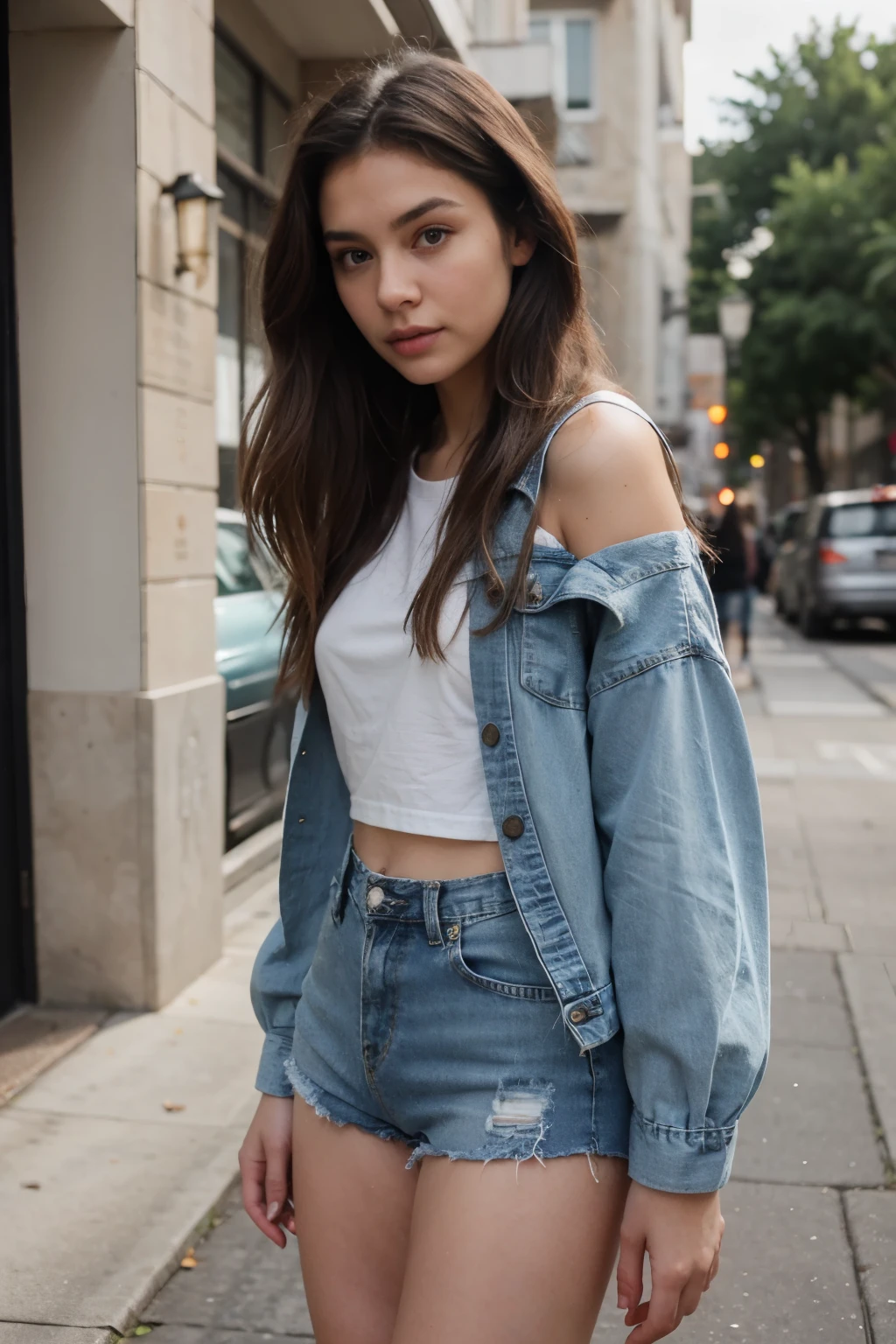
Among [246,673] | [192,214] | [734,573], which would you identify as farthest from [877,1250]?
[734,573]

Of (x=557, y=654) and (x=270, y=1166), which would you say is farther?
(x=270, y=1166)

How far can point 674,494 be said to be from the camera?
156 centimetres

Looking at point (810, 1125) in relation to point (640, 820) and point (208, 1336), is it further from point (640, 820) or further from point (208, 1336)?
point (640, 820)

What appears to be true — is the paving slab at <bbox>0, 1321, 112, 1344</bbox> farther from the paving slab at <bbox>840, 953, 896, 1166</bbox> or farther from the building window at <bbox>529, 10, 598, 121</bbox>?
the building window at <bbox>529, 10, 598, 121</bbox>

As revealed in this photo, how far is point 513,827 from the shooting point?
1.51m

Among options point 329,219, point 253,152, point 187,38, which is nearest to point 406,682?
point 329,219

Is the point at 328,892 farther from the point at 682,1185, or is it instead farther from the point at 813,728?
A: the point at 813,728

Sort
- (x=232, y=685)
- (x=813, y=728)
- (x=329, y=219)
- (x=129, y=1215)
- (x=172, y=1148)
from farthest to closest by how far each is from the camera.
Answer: (x=813, y=728), (x=232, y=685), (x=172, y=1148), (x=129, y=1215), (x=329, y=219)

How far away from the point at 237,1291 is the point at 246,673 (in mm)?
3509

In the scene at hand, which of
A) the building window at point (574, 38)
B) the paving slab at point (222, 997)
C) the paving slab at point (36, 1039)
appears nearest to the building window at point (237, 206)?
the paving slab at point (222, 997)

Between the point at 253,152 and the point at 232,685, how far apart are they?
3036 millimetres

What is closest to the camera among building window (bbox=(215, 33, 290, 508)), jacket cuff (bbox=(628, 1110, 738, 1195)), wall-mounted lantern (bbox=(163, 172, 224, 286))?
jacket cuff (bbox=(628, 1110, 738, 1195))

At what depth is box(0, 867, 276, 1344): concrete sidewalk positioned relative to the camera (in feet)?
9.61

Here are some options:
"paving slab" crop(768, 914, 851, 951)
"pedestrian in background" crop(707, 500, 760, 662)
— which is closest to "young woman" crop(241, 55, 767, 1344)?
"paving slab" crop(768, 914, 851, 951)
